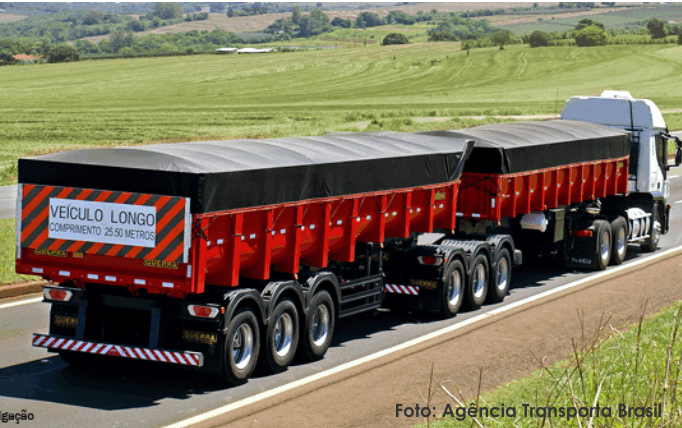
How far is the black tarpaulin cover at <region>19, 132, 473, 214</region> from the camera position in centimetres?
1082

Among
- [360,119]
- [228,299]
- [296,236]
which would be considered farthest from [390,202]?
[360,119]

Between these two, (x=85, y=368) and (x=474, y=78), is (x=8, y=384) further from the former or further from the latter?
(x=474, y=78)

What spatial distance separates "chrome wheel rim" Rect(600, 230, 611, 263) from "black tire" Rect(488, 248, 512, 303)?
3.81 metres

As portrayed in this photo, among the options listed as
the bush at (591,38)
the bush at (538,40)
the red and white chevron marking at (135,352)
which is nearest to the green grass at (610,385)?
the red and white chevron marking at (135,352)

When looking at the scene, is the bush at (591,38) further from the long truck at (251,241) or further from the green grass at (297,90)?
the long truck at (251,241)

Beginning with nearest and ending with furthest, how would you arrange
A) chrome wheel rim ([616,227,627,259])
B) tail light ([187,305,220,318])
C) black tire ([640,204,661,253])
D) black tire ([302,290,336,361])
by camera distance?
1. tail light ([187,305,220,318])
2. black tire ([302,290,336,361])
3. chrome wheel rim ([616,227,627,259])
4. black tire ([640,204,661,253])

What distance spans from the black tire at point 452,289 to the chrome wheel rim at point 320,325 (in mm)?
2948

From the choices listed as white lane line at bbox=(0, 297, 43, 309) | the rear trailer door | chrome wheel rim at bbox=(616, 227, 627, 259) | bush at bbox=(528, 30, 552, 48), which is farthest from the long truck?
bush at bbox=(528, 30, 552, 48)

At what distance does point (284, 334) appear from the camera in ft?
40.8

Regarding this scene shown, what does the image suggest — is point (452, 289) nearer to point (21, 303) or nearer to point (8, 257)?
point (21, 303)

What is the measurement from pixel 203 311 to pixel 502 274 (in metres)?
7.75

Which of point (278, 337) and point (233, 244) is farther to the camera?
point (278, 337)

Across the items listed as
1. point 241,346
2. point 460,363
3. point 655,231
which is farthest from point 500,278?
point 655,231

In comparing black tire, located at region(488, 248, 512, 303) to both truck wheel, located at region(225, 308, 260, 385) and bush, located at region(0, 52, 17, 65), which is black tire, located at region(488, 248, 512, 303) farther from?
bush, located at region(0, 52, 17, 65)
